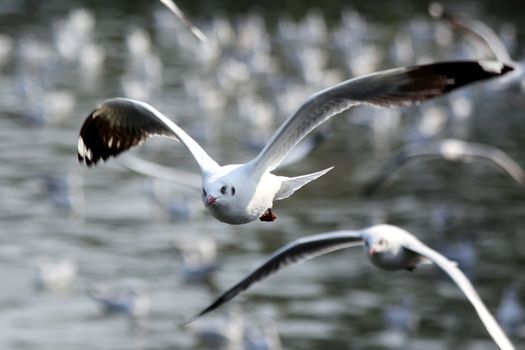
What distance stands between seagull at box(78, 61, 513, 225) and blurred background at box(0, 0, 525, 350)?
2315 mm

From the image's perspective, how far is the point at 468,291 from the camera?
9.80 meters

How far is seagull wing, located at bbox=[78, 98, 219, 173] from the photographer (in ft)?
29.5

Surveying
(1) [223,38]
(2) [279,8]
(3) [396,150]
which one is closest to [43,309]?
(3) [396,150]

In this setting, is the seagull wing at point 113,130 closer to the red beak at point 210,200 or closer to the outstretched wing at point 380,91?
the outstretched wing at point 380,91

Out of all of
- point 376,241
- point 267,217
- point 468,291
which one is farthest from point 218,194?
point 376,241

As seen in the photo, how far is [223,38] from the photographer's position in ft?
120

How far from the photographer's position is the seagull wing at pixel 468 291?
9.05m

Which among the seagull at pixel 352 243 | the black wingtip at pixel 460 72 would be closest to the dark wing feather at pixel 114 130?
the black wingtip at pixel 460 72

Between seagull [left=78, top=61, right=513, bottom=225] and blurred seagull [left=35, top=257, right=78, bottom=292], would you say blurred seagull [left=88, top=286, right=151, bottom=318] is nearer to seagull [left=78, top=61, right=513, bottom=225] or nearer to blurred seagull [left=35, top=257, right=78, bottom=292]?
blurred seagull [left=35, top=257, right=78, bottom=292]

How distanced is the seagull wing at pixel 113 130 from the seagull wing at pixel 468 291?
2242 millimetres

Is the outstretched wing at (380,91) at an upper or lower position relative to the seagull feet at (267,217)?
upper

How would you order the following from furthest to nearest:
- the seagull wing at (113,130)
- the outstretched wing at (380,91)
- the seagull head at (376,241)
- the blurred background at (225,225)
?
the blurred background at (225,225), the seagull head at (376,241), the seagull wing at (113,130), the outstretched wing at (380,91)

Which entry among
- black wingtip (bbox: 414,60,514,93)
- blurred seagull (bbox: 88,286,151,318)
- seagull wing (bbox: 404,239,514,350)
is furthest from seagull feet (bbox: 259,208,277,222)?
blurred seagull (bbox: 88,286,151,318)

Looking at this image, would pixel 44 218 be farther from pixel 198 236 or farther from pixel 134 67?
pixel 134 67
